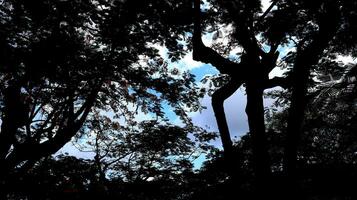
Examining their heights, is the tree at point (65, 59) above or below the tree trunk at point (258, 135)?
above

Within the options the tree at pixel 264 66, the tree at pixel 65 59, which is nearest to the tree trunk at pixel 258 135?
the tree at pixel 264 66

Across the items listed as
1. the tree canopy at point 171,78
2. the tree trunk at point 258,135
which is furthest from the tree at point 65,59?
the tree trunk at point 258,135

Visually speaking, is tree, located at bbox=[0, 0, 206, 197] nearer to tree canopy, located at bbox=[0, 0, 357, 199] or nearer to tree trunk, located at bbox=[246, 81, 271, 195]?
tree canopy, located at bbox=[0, 0, 357, 199]

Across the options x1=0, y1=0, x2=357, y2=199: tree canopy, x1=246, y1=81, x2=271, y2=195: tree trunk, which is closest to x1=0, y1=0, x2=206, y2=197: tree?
x1=0, y1=0, x2=357, y2=199: tree canopy

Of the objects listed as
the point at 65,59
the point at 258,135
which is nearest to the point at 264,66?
the point at 258,135

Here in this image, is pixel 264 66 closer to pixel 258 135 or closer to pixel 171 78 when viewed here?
pixel 258 135

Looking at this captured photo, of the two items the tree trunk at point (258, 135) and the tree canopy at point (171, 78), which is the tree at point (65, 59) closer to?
the tree canopy at point (171, 78)

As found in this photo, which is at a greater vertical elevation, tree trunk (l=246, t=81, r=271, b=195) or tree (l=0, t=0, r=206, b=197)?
tree (l=0, t=0, r=206, b=197)

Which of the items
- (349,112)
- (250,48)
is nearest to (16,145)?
(250,48)

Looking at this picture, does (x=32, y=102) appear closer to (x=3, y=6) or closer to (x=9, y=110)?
(x=9, y=110)

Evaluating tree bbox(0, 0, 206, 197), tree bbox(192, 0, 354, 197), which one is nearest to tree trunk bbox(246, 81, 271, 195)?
tree bbox(192, 0, 354, 197)

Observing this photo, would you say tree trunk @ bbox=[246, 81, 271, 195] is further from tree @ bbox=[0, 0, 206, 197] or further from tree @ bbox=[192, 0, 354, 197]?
tree @ bbox=[0, 0, 206, 197]

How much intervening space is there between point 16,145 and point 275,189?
27.1 ft

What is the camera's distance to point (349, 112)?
1403 cm
